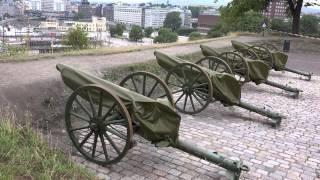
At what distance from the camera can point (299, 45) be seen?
24.3 metres

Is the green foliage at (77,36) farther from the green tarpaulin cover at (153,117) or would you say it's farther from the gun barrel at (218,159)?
the gun barrel at (218,159)

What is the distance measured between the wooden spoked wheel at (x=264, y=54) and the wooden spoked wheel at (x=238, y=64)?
102 inches

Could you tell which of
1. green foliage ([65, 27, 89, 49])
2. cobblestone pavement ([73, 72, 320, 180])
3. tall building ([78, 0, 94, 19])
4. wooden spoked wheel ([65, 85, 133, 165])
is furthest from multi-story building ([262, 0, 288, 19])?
tall building ([78, 0, 94, 19])

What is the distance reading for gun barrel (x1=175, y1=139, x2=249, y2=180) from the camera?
5562mm

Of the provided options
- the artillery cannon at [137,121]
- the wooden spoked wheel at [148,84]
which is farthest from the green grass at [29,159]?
the wooden spoked wheel at [148,84]

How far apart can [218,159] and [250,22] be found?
85.8ft

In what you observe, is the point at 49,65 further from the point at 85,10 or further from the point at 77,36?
the point at 85,10

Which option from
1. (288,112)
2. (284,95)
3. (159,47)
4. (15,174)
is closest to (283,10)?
(159,47)

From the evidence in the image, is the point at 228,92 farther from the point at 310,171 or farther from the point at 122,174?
the point at 122,174

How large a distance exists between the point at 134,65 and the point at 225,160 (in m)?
6.33

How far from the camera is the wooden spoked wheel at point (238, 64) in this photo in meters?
11.0

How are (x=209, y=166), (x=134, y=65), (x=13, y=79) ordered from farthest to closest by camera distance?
1. (x=134, y=65)
2. (x=13, y=79)
3. (x=209, y=166)

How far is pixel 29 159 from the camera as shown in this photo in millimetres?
4969

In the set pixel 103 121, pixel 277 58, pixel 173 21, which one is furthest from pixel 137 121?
pixel 173 21
